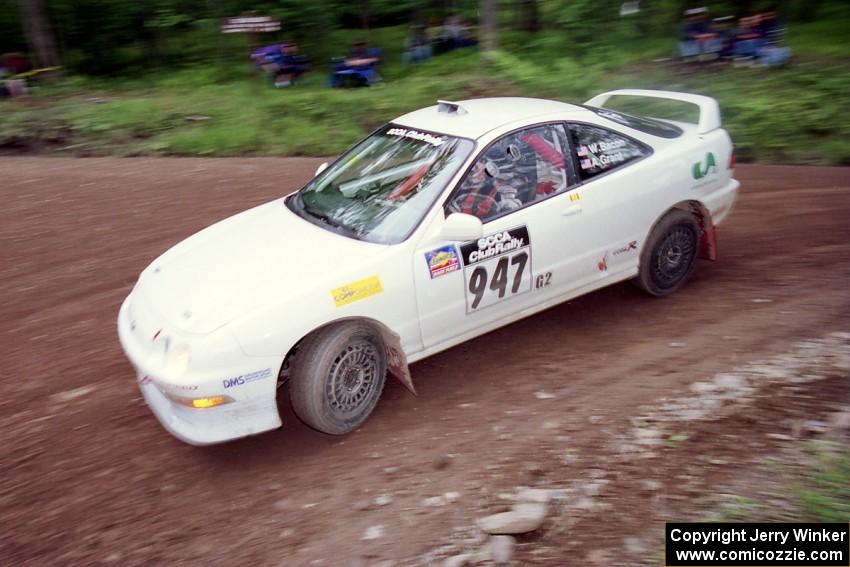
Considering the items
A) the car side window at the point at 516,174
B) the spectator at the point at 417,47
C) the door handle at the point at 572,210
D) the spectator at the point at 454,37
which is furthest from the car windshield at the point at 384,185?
the spectator at the point at 454,37

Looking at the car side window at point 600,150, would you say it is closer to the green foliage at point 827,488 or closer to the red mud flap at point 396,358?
the red mud flap at point 396,358

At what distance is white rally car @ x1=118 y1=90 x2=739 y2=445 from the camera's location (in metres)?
Answer: 3.71

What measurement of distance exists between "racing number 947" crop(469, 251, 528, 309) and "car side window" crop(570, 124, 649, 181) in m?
0.82

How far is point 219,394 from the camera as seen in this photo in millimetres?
3586

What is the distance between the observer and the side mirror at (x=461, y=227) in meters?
4.02

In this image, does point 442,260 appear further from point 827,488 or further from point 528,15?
point 528,15

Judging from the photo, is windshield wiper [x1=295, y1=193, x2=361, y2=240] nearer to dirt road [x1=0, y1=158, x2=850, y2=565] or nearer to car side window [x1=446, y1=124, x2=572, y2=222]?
car side window [x1=446, y1=124, x2=572, y2=222]

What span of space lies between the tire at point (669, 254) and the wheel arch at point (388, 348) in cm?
210

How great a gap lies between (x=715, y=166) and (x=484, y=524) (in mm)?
3518

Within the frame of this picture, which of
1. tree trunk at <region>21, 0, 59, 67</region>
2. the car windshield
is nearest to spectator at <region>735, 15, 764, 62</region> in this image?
the car windshield

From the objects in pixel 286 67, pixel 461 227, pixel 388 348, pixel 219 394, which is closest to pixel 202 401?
pixel 219 394

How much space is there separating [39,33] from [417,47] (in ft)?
27.5

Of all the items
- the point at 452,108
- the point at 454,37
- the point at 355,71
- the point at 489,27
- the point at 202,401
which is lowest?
the point at 202,401

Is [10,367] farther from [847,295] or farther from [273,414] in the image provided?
[847,295]
